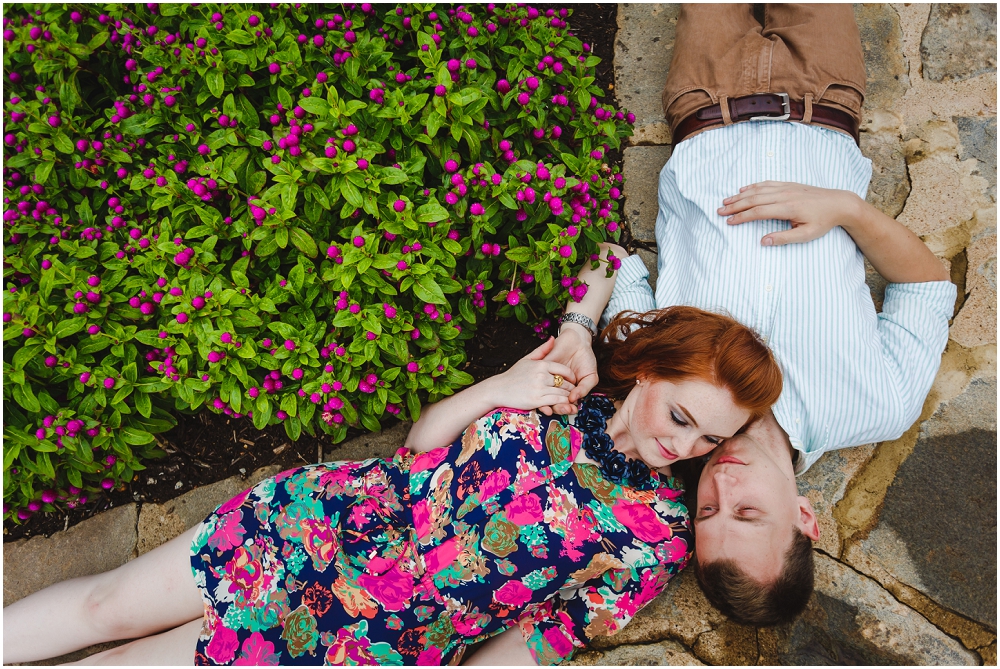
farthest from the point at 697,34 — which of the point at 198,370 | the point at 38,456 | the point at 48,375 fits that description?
the point at 38,456

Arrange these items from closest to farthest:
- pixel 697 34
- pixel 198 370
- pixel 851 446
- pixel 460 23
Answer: pixel 198 370
pixel 460 23
pixel 851 446
pixel 697 34

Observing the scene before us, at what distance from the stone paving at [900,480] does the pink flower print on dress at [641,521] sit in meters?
0.54

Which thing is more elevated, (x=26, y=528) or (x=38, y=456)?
(x=38, y=456)

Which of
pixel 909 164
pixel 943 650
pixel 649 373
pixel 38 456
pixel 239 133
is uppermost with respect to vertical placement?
pixel 239 133

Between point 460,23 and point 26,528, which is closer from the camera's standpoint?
point 460,23

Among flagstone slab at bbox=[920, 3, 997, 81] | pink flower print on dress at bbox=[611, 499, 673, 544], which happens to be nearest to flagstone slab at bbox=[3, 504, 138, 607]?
pink flower print on dress at bbox=[611, 499, 673, 544]

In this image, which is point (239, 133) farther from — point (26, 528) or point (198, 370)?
point (26, 528)

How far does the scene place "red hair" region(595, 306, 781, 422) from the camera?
6.72ft

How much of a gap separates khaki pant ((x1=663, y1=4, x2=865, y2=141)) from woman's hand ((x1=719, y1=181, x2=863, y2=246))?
45cm

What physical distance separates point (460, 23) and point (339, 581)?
2.21 m

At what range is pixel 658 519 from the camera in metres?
2.20

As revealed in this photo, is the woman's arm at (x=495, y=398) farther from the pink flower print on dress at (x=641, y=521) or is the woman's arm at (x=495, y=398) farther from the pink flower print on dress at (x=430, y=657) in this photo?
the pink flower print on dress at (x=430, y=657)

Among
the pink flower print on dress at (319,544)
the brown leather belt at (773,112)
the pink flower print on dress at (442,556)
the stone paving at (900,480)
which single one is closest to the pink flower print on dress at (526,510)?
the pink flower print on dress at (442,556)

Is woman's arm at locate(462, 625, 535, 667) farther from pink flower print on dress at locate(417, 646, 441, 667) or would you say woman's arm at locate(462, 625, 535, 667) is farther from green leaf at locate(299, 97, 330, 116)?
green leaf at locate(299, 97, 330, 116)
